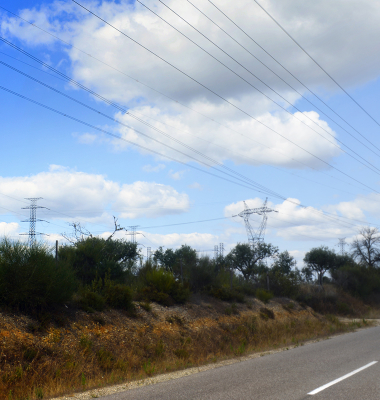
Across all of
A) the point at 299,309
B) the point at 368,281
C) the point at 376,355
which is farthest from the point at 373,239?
the point at 376,355

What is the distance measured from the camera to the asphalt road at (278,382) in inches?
329

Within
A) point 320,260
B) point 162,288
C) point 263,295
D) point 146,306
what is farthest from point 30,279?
point 320,260

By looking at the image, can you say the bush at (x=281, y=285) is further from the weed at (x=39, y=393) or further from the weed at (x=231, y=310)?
the weed at (x=39, y=393)

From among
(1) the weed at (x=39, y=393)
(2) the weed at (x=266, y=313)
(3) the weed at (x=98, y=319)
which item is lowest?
(2) the weed at (x=266, y=313)

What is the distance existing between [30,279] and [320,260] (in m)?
75.7

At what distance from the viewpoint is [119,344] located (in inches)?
619

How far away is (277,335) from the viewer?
2211 centimetres

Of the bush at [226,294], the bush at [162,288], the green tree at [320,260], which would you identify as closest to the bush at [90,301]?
the bush at [162,288]

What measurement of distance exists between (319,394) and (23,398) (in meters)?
6.68

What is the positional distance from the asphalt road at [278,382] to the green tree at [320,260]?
71109mm

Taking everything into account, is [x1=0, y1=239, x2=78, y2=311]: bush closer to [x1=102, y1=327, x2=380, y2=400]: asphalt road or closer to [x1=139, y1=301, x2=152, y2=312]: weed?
[x1=139, y1=301, x2=152, y2=312]: weed

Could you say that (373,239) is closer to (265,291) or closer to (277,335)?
(265,291)

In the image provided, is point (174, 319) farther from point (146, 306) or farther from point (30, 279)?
point (30, 279)

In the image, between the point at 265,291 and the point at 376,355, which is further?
the point at 265,291
